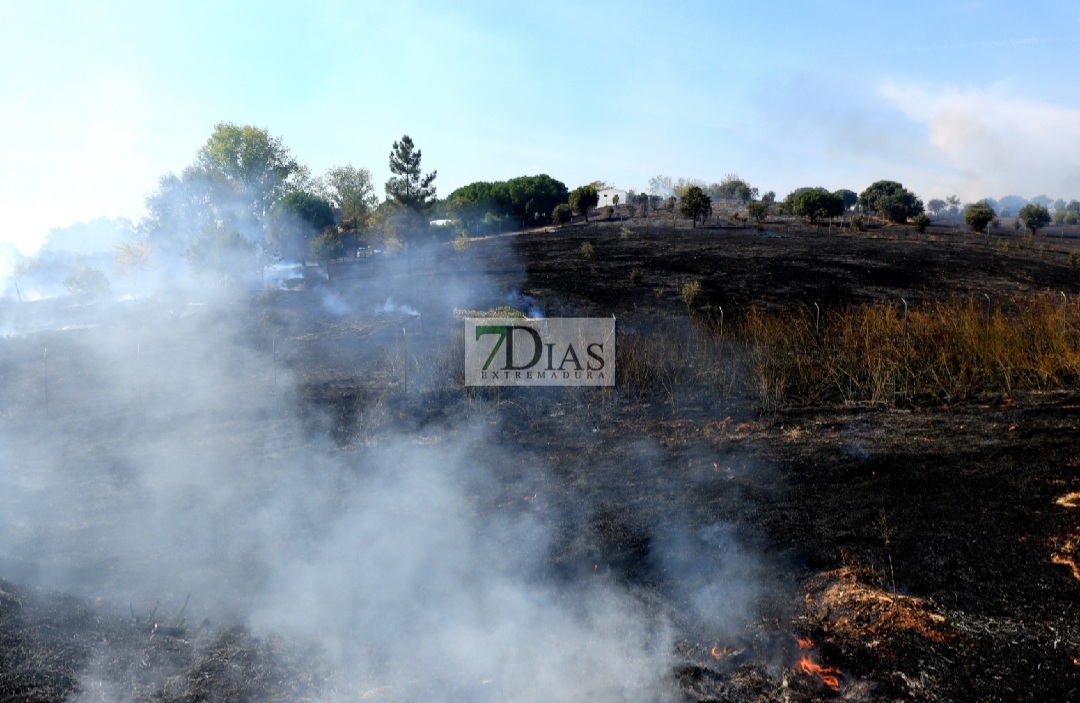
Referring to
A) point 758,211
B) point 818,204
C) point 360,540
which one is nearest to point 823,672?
point 360,540

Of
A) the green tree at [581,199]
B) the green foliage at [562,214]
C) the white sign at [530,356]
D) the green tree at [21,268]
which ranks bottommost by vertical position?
the white sign at [530,356]

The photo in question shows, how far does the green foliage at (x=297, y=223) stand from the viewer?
30.8 m

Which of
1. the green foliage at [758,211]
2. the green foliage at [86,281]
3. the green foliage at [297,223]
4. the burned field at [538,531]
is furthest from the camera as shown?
the green foliage at [758,211]

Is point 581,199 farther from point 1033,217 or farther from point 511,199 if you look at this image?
point 1033,217

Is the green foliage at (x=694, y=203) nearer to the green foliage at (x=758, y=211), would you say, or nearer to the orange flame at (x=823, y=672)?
the green foliage at (x=758, y=211)

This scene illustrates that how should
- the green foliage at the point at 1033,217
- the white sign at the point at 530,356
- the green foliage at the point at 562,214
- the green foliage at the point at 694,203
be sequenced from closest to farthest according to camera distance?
the white sign at the point at 530,356, the green foliage at the point at 694,203, the green foliage at the point at 1033,217, the green foliage at the point at 562,214

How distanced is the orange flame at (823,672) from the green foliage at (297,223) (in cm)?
2970

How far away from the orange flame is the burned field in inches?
0.5

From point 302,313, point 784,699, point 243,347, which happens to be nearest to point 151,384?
point 243,347

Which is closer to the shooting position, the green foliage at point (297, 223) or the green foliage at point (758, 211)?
the green foliage at point (297, 223)

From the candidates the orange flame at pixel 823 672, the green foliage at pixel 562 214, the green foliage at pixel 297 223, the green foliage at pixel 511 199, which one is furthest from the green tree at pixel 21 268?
the orange flame at pixel 823 672

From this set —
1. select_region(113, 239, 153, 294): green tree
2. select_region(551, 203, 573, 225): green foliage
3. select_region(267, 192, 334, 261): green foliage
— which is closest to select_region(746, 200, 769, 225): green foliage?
select_region(551, 203, 573, 225): green foliage

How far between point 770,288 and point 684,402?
13.0 metres

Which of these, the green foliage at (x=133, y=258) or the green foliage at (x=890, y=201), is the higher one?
the green foliage at (x=890, y=201)
